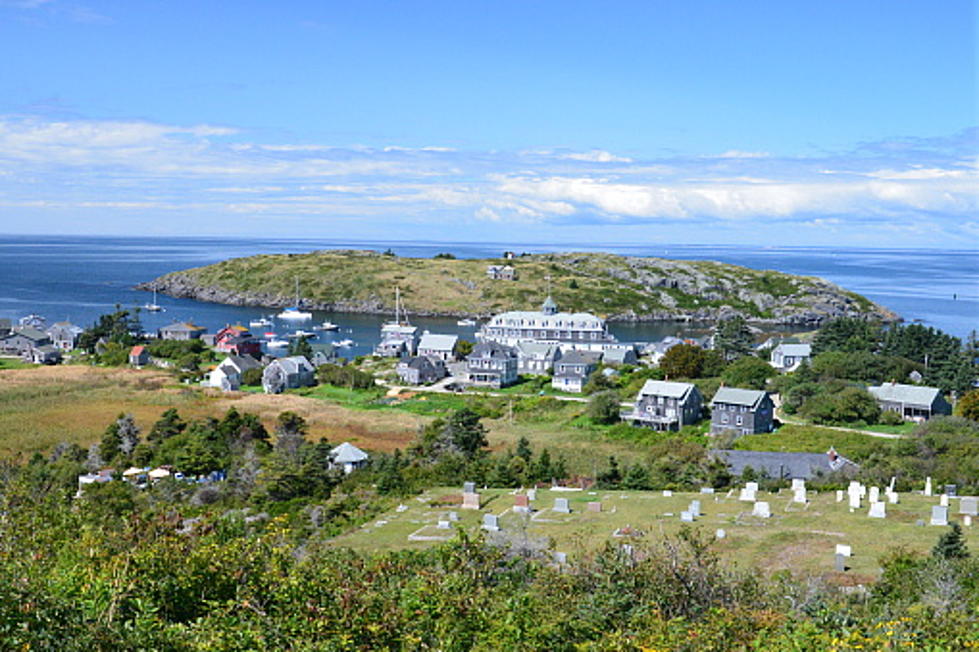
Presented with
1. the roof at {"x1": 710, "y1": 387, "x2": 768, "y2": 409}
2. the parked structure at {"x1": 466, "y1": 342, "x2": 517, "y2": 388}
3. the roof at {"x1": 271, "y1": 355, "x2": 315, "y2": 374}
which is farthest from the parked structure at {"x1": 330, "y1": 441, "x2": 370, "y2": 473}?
the parked structure at {"x1": 466, "y1": 342, "x2": 517, "y2": 388}

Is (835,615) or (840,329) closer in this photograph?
(835,615)

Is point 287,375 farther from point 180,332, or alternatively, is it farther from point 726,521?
point 726,521

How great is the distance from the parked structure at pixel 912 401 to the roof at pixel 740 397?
8899 mm

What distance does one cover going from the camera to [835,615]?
1462 cm

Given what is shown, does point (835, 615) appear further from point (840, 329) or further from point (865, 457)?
point (840, 329)

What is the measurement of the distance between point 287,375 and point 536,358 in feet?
66.8

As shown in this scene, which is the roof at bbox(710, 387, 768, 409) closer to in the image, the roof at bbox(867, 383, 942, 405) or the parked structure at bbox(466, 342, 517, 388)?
the roof at bbox(867, 383, 942, 405)

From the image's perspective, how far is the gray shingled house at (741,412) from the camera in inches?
1912

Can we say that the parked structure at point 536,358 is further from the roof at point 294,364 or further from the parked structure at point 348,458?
the parked structure at point 348,458

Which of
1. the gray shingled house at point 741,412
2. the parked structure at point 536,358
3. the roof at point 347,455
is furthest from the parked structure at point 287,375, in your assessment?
the gray shingled house at point 741,412

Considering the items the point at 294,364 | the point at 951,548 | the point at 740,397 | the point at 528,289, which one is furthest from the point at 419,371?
the point at 528,289

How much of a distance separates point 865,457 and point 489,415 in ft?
74.0

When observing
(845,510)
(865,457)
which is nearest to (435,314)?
(865,457)

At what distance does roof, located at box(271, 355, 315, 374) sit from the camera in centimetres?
6562
